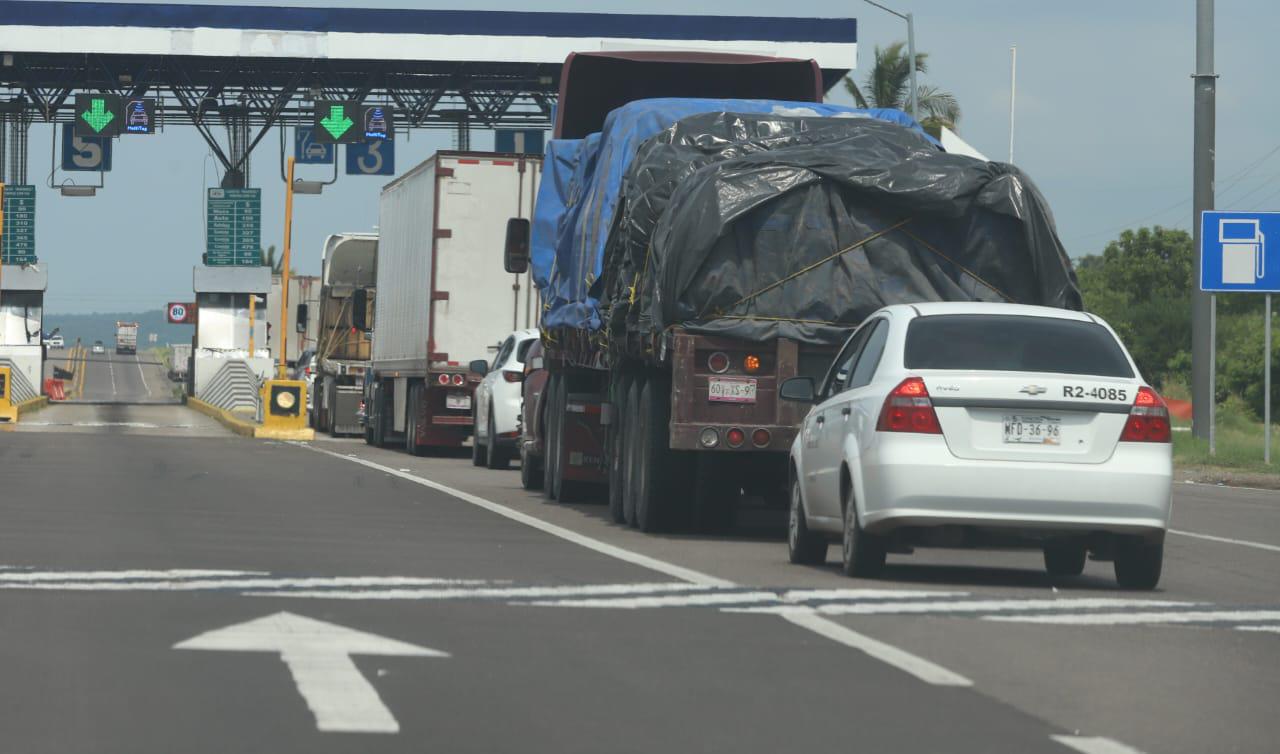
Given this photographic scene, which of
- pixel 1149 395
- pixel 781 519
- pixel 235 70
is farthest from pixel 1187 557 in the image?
pixel 235 70

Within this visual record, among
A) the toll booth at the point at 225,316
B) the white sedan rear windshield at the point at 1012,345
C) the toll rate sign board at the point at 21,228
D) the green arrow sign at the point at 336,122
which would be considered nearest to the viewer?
the white sedan rear windshield at the point at 1012,345

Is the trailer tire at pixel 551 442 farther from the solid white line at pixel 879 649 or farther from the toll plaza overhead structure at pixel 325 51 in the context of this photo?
the toll plaza overhead structure at pixel 325 51

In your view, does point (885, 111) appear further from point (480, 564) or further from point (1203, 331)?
point (1203, 331)

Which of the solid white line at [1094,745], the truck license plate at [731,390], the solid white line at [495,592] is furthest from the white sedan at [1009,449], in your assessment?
the solid white line at [1094,745]

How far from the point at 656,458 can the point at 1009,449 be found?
429cm

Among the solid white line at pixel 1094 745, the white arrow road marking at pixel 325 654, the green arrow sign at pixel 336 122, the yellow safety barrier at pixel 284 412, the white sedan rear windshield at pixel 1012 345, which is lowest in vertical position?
the solid white line at pixel 1094 745

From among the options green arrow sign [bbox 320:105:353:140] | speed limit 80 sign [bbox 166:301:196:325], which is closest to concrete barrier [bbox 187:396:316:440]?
green arrow sign [bbox 320:105:353:140]

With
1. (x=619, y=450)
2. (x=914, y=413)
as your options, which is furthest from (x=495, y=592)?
(x=619, y=450)

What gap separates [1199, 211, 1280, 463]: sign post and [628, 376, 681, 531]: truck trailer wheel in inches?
576

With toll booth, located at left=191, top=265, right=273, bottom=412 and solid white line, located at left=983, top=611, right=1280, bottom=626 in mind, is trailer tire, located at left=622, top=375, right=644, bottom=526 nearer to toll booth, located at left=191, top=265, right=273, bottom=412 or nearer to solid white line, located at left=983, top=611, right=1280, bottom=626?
solid white line, located at left=983, top=611, right=1280, bottom=626

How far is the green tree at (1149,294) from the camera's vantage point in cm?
9162

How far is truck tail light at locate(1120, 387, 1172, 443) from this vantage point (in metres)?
11.8

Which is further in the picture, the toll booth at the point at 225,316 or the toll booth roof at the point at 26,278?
the toll booth roof at the point at 26,278

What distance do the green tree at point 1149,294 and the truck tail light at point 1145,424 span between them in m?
79.8
